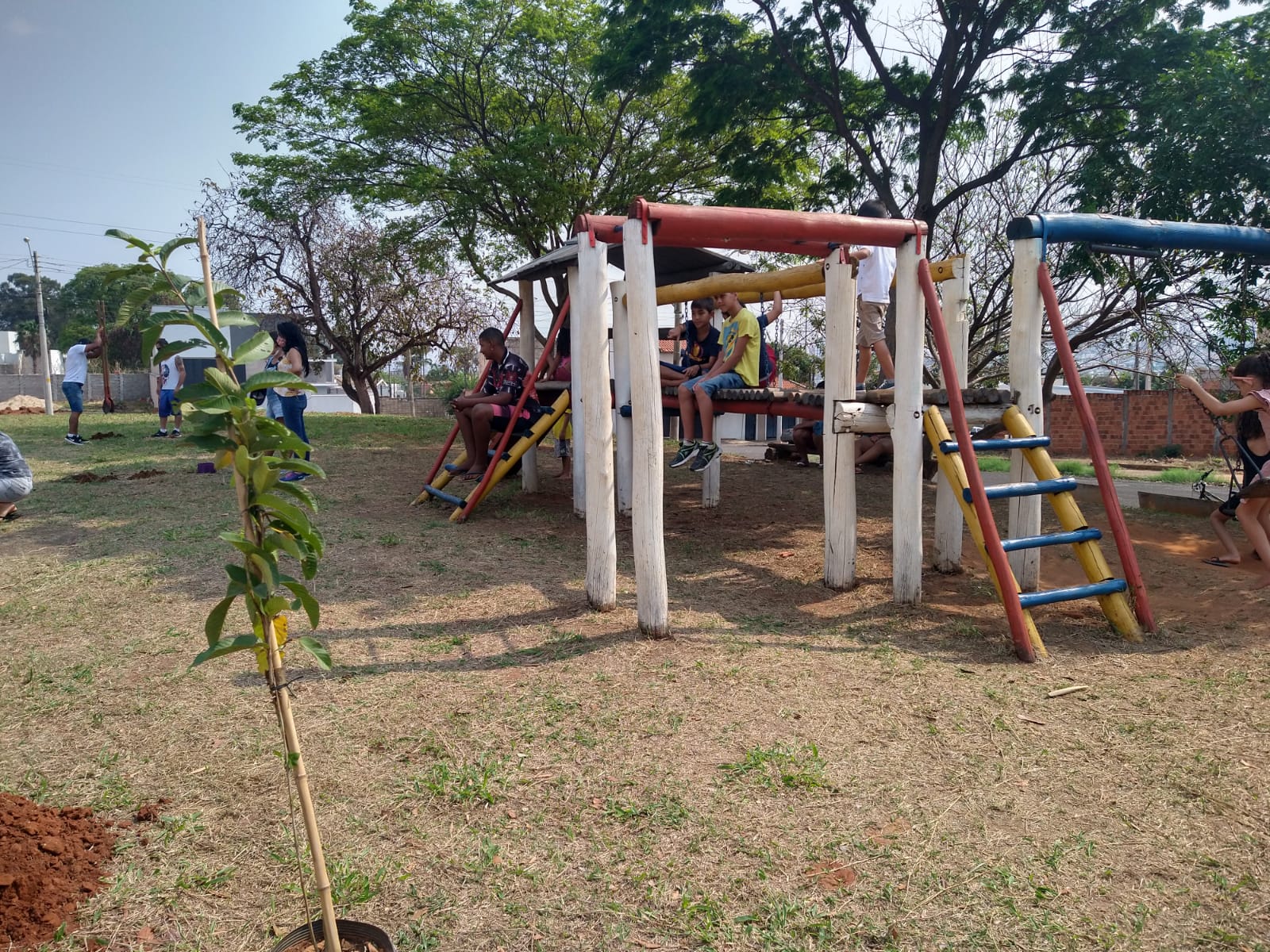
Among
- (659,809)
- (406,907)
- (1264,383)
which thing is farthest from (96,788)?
(1264,383)

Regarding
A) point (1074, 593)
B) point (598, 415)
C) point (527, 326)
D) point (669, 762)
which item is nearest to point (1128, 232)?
point (1074, 593)

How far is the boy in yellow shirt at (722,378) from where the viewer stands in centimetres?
628

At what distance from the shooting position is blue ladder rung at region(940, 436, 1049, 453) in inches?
180

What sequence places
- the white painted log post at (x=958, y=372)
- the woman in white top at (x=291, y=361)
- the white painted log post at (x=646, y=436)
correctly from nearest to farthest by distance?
1. the white painted log post at (x=646, y=436)
2. the white painted log post at (x=958, y=372)
3. the woman in white top at (x=291, y=361)

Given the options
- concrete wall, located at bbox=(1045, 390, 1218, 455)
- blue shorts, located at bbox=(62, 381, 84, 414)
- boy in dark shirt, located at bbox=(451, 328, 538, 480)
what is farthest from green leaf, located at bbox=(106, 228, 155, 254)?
concrete wall, located at bbox=(1045, 390, 1218, 455)

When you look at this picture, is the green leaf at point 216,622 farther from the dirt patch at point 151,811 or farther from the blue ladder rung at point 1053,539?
the blue ladder rung at point 1053,539

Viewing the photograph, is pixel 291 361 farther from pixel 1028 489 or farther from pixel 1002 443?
pixel 1028 489

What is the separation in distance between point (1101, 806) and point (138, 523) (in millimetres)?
6902

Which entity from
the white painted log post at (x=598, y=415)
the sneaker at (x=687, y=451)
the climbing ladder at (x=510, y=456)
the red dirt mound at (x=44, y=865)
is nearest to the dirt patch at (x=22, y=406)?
the climbing ladder at (x=510, y=456)

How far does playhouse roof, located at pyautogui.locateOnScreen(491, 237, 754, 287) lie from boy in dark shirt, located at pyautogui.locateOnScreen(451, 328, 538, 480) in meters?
0.92

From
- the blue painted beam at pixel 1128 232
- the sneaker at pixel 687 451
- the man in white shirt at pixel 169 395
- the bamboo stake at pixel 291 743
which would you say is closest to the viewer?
the bamboo stake at pixel 291 743

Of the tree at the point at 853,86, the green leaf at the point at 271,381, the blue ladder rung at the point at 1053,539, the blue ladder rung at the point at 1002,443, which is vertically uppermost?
the tree at the point at 853,86

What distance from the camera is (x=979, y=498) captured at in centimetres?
434

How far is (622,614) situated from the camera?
4730 millimetres
